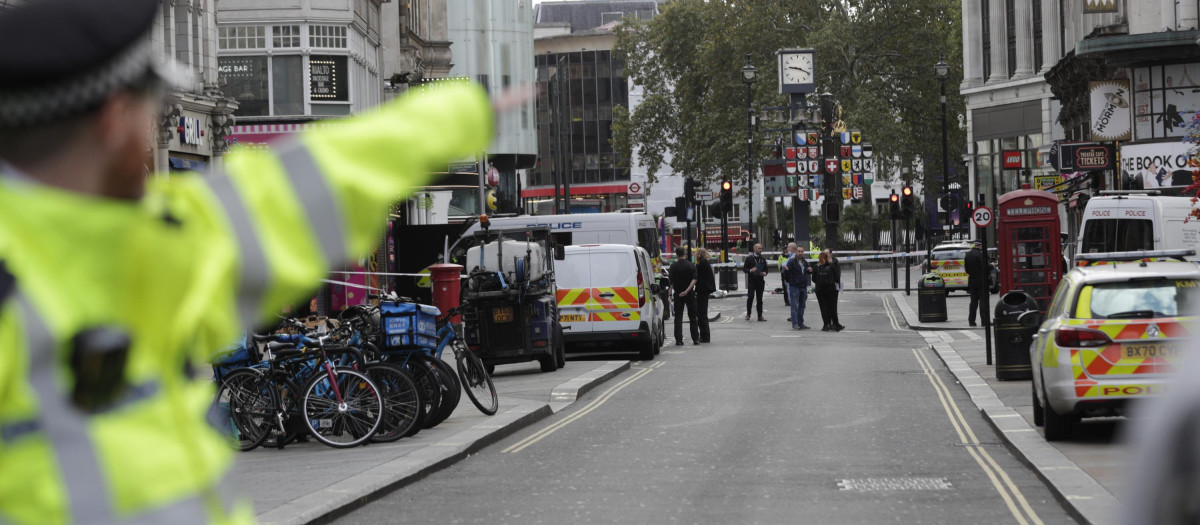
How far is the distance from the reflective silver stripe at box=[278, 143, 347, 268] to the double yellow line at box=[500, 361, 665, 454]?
11800 millimetres

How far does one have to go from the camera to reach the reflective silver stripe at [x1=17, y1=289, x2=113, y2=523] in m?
1.73

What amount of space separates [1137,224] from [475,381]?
52.0ft

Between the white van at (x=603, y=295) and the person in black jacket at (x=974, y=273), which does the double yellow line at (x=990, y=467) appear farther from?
the person in black jacket at (x=974, y=273)

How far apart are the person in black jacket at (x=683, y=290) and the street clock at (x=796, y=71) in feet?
108

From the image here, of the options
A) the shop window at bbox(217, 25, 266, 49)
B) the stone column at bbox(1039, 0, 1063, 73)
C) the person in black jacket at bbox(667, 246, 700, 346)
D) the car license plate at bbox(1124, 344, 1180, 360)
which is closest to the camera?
the car license plate at bbox(1124, 344, 1180, 360)

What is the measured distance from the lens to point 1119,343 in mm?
12234

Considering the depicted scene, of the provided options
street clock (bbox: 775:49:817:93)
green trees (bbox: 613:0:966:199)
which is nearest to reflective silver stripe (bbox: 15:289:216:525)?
street clock (bbox: 775:49:817:93)

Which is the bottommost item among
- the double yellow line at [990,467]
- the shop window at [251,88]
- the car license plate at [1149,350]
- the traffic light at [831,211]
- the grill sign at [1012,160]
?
the double yellow line at [990,467]

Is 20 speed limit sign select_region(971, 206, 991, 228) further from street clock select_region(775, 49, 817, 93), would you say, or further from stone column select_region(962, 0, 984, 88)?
stone column select_region(962, 0, 984, 88)

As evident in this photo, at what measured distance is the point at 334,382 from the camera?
1345 cm

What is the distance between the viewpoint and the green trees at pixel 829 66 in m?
71.1

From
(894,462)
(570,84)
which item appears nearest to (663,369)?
(894,462)

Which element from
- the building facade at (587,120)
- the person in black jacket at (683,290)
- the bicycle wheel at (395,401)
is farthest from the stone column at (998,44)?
the building facade at (587,120)

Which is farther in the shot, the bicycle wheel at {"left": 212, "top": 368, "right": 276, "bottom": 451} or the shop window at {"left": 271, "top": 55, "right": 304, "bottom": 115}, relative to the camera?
the shop window at {"left": 271, "top": 55, "right": 304, "bottom": 115}
